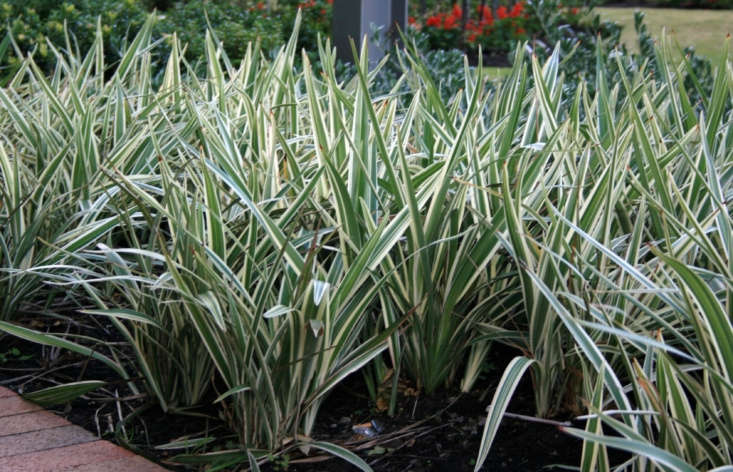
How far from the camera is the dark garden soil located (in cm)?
182

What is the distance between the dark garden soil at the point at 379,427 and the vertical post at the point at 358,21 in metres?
3.08

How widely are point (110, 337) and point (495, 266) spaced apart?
1.11 m

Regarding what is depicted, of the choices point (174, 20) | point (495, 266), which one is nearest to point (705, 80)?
point (495, 266)

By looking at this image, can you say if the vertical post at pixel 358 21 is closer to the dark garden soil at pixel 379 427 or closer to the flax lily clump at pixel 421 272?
the flax lily clump at pixel 421 272

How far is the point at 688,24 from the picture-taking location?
12.3 metres

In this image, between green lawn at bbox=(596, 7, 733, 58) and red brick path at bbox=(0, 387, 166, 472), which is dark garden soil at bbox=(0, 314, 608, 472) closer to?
red brick path at bbox=(0, 387, 166, 472)

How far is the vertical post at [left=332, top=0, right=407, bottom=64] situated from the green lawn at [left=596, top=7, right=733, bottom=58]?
6.43m

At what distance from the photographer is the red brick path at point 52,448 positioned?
71.7 inches

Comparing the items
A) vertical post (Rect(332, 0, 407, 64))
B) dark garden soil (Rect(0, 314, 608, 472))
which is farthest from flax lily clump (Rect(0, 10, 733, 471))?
vertical post (Rect(332, 0, 407, 64))

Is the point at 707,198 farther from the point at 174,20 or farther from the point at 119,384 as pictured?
the point at 174,20

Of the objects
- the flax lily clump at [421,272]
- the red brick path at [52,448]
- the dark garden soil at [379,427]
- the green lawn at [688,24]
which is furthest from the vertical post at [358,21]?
the green lawn at [688,24]

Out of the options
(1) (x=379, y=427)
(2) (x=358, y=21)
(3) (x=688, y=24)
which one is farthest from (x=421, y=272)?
(3) (x=688, y=24)

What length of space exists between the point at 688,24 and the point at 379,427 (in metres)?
11.8

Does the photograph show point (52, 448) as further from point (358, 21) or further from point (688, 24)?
point (688, 24)
